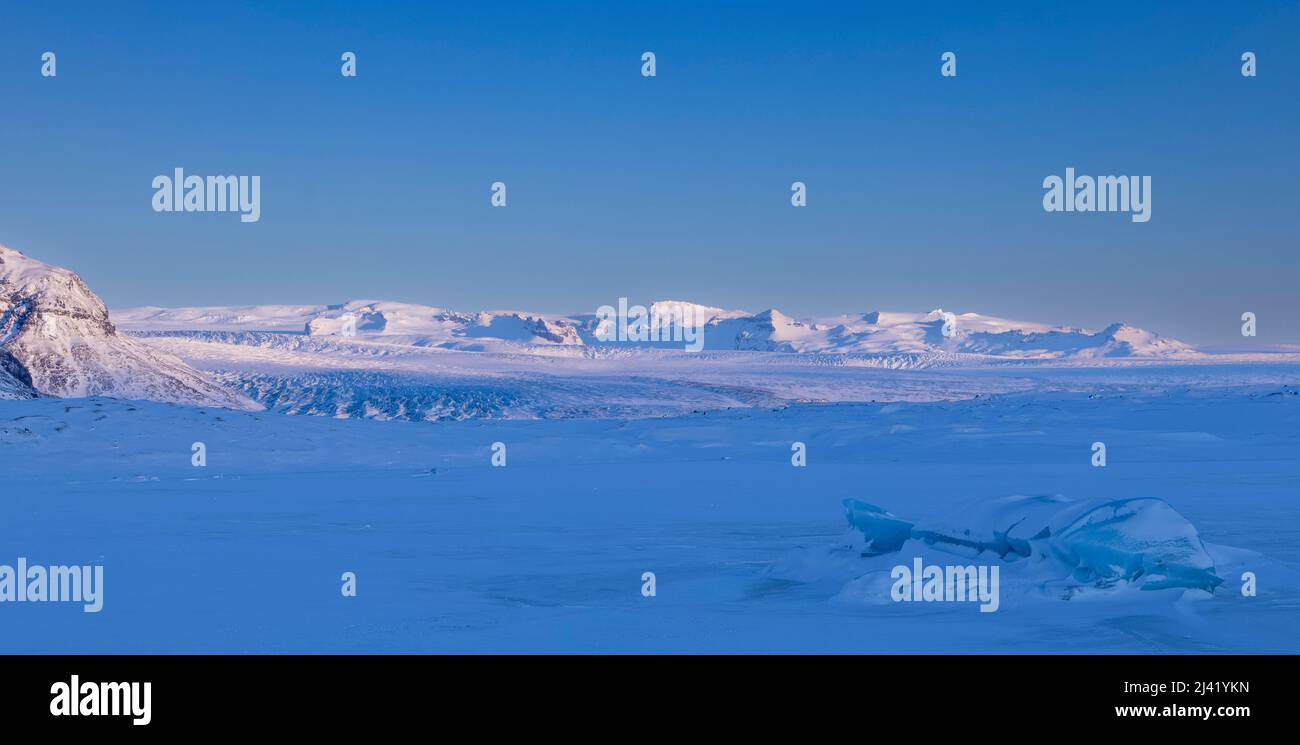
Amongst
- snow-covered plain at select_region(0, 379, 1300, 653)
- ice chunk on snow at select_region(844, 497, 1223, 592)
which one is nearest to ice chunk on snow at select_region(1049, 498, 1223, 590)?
ice chunk on snow at select_region(844, 497, 1223, 592)

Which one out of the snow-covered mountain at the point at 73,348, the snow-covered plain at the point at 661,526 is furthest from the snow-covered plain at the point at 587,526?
the snow-covered mountain at the point at 73,348

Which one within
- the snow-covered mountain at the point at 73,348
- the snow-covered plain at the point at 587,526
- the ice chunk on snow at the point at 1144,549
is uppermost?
the snow-covered mountain at the point at 73,348

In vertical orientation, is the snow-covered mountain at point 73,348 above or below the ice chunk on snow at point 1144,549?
above

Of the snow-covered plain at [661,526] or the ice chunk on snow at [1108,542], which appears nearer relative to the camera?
the snow-covered plain at [661,526]

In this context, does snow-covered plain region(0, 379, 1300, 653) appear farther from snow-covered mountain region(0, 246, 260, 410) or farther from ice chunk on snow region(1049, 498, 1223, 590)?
snow-covered mountain region(0, 246, 260, 410)

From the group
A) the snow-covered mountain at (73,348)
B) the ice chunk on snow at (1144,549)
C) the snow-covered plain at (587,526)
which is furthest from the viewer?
the snow-covered mountain at (73,348)

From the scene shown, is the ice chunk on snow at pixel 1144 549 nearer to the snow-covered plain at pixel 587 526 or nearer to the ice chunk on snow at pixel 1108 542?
the ice chunk on snow at pixel 1108 542
